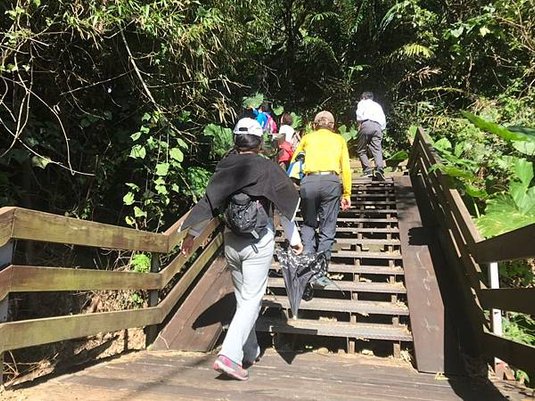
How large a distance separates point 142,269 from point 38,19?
10.7 feet

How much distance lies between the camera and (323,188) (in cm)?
584

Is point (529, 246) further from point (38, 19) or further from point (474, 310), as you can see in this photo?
point (38, 19)

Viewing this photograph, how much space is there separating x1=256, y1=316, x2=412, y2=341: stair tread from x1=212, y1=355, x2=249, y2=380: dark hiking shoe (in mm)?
1282

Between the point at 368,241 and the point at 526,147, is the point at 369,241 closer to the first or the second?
the point at 368,241

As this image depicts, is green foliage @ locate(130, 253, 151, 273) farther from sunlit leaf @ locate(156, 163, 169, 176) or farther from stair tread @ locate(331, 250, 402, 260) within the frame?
stair tread @ locate(331, 250, 402, 260)

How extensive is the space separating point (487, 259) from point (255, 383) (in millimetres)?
1955

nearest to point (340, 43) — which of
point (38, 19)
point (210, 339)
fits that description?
point (38, 19)

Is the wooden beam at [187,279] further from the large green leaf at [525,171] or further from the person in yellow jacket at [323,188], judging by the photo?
the large green leaf at [525,171]

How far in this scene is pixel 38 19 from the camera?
5184 millimetres

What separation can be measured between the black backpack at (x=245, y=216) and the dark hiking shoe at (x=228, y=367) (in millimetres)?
918

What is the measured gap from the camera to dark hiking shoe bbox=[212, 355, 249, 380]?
3.76m

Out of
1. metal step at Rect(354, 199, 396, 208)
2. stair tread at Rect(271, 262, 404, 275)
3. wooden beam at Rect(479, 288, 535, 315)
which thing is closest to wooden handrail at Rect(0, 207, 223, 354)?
stair tread at Rect(271, 262, 404, 275)

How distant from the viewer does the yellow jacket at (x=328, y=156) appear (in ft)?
19.3

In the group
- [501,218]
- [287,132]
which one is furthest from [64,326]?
[287,132]
